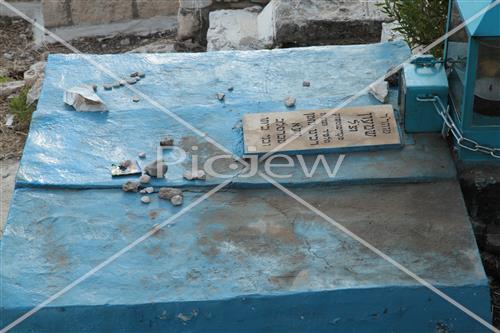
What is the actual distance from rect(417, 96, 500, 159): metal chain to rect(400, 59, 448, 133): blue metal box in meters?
0.03

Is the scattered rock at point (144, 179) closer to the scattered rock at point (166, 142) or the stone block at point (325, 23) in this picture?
the scattered rock at point (166, 142)

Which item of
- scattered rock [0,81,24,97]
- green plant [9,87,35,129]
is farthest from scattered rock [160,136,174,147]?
scattered rock [0,81,24,97]

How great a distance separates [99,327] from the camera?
311cm

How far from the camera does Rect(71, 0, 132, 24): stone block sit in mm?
6535

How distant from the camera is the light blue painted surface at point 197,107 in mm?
3703

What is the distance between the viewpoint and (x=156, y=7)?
6.61 meters

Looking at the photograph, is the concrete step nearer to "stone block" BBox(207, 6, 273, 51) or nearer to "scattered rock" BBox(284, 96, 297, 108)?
"stone block" BBox(207, 6, 273, 51)

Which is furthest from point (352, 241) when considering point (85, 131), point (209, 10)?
point (209, 10)

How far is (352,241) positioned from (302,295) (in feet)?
1.25

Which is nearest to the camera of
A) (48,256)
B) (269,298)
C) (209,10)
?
(269,298)

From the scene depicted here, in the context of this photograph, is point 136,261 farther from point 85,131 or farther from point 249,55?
point 249,55

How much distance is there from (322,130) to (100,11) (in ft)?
10.8

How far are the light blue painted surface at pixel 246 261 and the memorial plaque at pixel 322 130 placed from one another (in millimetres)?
252

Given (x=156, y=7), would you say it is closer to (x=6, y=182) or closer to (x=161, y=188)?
(x=6, y=182)
